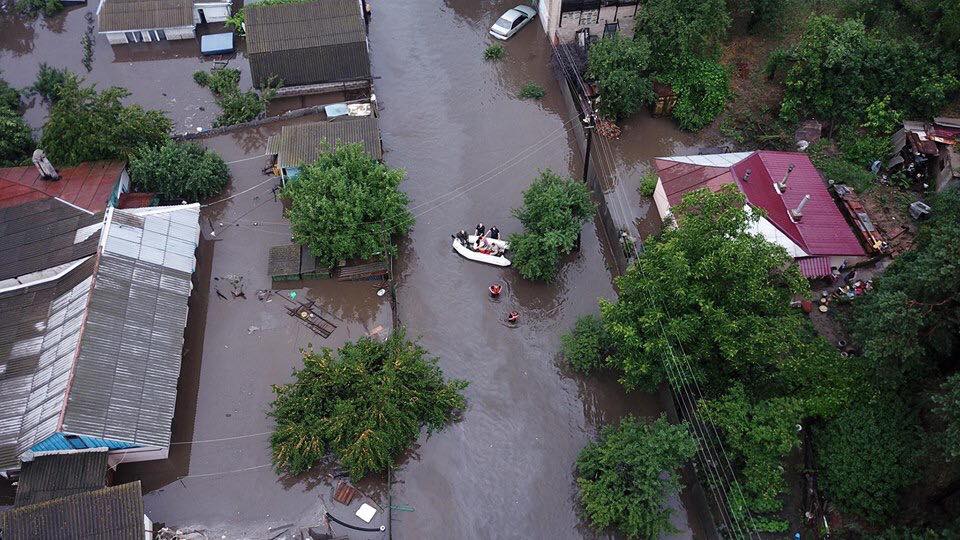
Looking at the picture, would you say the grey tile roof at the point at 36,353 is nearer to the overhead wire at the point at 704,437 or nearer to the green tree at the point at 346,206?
the green tree at the point at 346,206

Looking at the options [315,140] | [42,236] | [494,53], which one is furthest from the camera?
[494,53]

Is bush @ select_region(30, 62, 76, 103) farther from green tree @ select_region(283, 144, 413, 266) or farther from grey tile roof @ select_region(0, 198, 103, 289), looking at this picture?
green tree @ select_region(283, 144, 413, 266)

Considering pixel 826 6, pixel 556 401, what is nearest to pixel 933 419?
pixel 556 401

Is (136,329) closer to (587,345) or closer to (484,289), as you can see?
(484,289)

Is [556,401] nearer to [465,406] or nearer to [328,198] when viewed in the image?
[465,406]

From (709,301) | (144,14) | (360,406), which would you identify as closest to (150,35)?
(144,14)

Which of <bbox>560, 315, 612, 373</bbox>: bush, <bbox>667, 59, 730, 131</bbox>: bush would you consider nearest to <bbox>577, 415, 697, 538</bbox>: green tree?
<bbox>560, 315, 612, 373</bbox>: bush

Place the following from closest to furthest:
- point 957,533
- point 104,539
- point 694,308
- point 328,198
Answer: point 957,533, point 104,539, point 694,308, point 328,198
